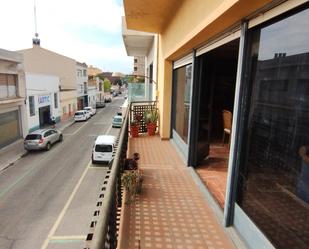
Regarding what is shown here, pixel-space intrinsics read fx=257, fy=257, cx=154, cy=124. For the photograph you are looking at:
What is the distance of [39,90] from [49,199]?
14637 millimetres

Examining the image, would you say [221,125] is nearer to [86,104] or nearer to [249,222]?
[249,222]

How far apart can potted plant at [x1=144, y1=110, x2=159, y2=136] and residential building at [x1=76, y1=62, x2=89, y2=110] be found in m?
28.8

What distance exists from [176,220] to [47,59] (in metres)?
30.8

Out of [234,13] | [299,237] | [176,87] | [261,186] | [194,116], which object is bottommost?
[299,237]

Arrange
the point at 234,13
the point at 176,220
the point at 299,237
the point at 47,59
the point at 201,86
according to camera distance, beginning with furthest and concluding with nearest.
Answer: the point at 47,59 < the point at 201,86 < the point at 176,220 < the point at 234,13 < the point at 299,237

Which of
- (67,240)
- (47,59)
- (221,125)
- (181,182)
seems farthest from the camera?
(47,59)

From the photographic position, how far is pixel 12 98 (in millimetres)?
17484

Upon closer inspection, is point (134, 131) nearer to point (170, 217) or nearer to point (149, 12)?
point (149, 12)

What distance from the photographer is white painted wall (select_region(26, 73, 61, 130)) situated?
20.5m

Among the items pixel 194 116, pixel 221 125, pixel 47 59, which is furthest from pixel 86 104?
pixel 194 116

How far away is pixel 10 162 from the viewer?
572 inches

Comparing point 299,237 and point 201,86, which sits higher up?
point 201,86

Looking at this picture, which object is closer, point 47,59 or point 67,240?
point 67,240

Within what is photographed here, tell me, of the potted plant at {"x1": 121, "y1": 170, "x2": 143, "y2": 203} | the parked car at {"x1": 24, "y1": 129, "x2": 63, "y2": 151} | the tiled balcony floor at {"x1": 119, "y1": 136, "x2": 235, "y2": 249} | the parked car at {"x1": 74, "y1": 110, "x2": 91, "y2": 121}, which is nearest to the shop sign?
A: the parked car at {"x1": 74, "y1": 110, "x2": 91, "y2": 121}
